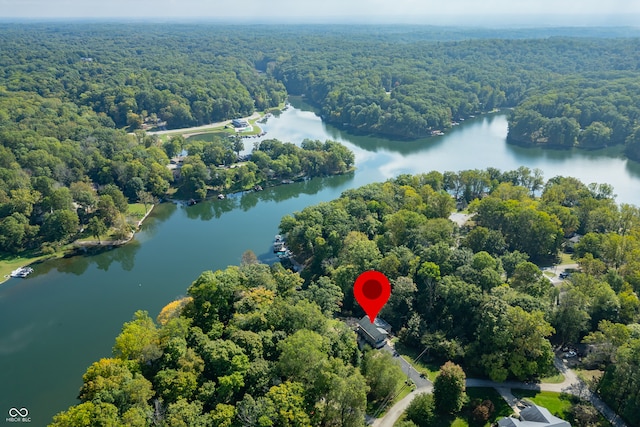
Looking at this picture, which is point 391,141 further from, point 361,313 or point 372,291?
point 372,291

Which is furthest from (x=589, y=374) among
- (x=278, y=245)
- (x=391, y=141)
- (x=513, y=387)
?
(x=391, y=141)

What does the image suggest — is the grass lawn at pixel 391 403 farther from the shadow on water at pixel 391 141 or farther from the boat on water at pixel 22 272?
the shadow on water at pixel 391 141

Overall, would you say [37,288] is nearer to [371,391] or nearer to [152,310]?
[152,310]

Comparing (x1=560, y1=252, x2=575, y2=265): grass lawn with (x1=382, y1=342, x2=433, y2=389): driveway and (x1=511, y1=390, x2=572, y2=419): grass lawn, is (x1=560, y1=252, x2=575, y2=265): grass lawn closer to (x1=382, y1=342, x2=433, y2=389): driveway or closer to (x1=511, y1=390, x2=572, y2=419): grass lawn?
(x1=511, y1=390, x2=572, y2=419): grass lawn

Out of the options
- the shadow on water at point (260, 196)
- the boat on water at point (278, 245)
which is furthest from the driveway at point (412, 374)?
the shadow on water at point (260, 196)

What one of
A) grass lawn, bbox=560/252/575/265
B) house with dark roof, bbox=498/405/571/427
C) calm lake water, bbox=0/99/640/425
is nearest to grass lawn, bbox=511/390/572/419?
house with dark roof, bbox=498/405/571/427

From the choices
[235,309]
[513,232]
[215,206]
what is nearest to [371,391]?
[235,309]
